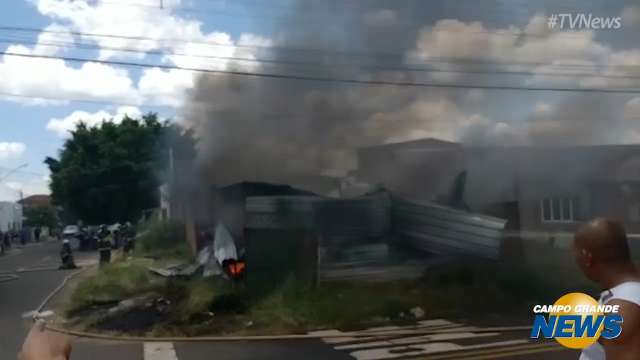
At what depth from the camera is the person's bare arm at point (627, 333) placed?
1751 mm

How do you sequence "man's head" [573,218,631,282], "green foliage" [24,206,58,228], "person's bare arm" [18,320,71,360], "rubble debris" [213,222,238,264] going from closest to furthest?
1. "person's bare arm" [18,320,71,360]
2. "man's head" [573,218,631,282]
3. "rubble debris" [213,222,238,264]
4. "green foliage" [24,206,58,228]

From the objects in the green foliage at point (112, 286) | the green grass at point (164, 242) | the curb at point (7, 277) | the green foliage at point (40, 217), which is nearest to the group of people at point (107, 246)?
the green grass at point (164, 242)

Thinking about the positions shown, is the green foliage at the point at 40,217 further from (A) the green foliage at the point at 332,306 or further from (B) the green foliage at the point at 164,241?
(A) the green foliage at the point at 332,306

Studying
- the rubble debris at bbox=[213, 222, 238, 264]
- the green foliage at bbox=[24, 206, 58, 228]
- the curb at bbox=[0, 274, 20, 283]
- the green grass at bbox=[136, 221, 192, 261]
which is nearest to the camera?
the rubble debris at bbox=[213, 222, 238, 264]

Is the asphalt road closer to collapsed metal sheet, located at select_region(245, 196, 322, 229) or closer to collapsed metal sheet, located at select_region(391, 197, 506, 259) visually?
collapsed metal sheet, located at select_region(245, 196, 322, 229)

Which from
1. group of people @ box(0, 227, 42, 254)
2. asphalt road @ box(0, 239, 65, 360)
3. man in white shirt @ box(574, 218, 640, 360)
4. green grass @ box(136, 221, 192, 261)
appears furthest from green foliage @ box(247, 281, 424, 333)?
group of people @ box(0, 227, 42, 254)

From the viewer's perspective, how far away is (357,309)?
845cm

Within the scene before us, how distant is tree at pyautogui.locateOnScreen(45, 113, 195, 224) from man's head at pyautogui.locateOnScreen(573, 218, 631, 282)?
19995 mm

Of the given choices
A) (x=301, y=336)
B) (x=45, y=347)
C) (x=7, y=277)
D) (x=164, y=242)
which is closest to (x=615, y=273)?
(x=45, y=347)

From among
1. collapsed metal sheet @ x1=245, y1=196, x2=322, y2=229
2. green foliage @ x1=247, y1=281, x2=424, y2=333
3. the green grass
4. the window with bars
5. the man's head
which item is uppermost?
the man's head

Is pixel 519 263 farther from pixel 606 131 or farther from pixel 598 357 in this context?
pixel 598 357

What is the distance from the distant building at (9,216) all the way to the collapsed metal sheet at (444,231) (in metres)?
32.6

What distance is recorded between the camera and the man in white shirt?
1762mm

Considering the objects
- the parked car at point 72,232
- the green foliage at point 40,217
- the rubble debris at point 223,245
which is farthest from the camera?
the green foliage at point 40,217
